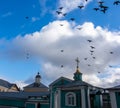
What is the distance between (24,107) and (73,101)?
36.3ft

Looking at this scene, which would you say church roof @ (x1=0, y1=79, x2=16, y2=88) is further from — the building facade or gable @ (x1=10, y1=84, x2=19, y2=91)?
the building facade

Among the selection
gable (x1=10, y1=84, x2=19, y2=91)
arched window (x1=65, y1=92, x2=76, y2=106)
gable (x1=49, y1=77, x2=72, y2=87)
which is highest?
gable (x1=10, y1=84, x2=19, y2=91)

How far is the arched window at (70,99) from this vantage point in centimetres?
3052

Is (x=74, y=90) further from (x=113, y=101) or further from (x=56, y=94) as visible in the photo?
(x=113, y=101)

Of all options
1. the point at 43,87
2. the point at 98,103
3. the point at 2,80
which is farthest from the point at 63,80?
the point at 2,80

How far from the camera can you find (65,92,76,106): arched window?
1201 inches

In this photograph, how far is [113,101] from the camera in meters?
26.1

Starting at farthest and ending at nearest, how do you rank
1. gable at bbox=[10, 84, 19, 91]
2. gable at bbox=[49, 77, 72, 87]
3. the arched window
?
gable at bbox=[10, 84, 19, 91] → gable at bbox=[49, 77, 72, 87] → the arched window

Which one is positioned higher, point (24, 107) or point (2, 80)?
point (2, 80)

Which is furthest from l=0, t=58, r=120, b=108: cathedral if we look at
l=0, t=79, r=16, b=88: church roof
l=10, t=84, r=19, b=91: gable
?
l=10, t=84, r=19, b=91: gable

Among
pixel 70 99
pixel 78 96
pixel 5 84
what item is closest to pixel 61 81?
pixel 70 99

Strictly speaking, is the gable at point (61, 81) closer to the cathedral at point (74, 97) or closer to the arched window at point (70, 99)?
the cathedral at point (74, 97)

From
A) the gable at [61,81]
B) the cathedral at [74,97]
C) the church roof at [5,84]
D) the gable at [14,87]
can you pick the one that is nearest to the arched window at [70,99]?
the cathedral at [74,97]

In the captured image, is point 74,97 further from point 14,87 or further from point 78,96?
point 14,87
